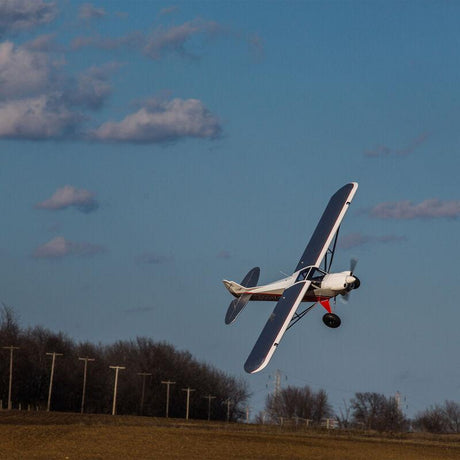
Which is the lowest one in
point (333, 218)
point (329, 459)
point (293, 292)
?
point (329, 459)

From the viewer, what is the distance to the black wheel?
41656mm

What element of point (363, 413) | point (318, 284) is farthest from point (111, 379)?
point (318, 284)

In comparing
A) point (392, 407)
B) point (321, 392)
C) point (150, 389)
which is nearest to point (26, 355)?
point (150, 389)

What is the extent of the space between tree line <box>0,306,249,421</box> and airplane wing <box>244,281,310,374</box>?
8612cm

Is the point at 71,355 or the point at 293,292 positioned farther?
the point at 71,355

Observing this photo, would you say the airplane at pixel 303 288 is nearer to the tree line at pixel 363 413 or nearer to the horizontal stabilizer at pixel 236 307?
the horizontal stabilizer at pixel 236 307

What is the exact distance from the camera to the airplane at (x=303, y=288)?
130 ft

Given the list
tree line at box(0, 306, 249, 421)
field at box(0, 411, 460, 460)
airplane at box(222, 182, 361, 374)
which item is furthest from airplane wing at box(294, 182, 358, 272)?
tree line at box(0, 306, 249, 421)

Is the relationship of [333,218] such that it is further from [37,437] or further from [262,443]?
[37,437]

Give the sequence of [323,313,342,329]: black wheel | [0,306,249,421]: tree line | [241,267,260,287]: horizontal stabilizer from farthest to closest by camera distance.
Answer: [0,306,249,421]: tree line < [241,267,260,287]: horizontal stabilizer < [323,313,342,329]: black wheel

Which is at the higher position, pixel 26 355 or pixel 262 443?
pixel 26 355

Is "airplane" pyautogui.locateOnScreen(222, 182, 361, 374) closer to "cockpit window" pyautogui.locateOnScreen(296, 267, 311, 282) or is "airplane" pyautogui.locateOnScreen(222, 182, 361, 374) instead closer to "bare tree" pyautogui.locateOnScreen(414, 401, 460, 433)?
"cockpit window" pyautogui.locateOnScreen(296, 267, 311, 282)

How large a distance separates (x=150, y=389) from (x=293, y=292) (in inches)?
4544

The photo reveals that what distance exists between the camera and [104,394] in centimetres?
14612
